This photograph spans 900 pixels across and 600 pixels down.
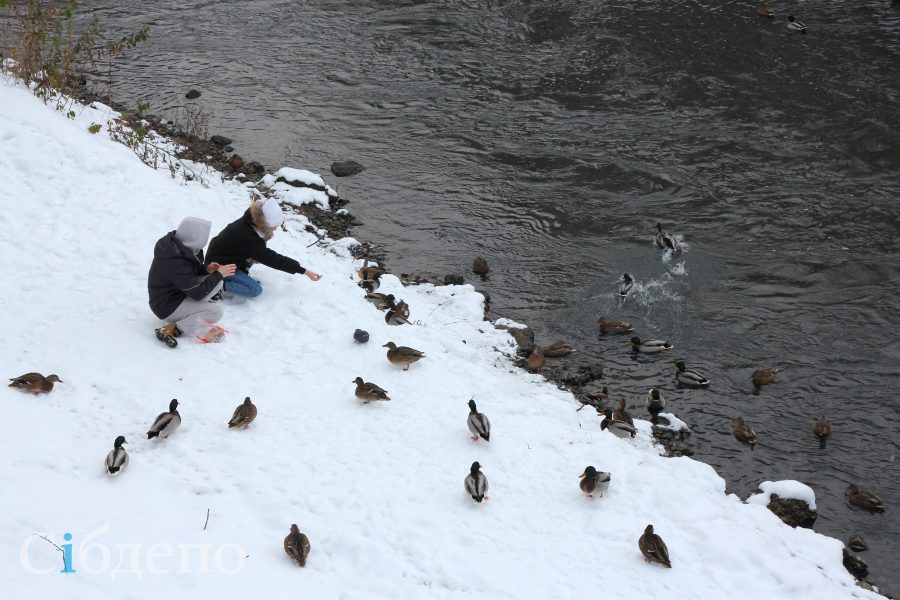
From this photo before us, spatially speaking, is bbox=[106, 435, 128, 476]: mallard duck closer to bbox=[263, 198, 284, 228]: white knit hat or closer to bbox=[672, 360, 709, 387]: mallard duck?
bbox=[263, 198, 284, 228]: white knit hat

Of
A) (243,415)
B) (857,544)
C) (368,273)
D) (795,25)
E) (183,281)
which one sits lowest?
(857,544)

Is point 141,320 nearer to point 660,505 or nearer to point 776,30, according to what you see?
point 660,505

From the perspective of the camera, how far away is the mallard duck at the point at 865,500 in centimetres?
893

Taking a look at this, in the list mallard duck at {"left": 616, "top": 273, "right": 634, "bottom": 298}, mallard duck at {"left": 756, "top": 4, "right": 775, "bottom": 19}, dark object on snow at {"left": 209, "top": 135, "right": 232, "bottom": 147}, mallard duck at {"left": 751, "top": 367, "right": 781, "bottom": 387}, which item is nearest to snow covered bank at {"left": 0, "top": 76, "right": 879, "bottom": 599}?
mallard duck at {"left": 751, "top": 367, "right": 781, "bottom": 387}

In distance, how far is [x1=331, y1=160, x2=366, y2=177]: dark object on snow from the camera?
16938mm

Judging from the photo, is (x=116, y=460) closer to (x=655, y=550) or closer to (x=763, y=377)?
(x=655, y=550)

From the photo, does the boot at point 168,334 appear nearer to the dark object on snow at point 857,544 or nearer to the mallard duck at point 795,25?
the dark object on snow at point 857,544

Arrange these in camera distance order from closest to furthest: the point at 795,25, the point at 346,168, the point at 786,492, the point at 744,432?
the point at 786,492 < the point at 744,432 < the point at 346,168 < the point at 795,25

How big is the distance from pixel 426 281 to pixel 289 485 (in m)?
6.34

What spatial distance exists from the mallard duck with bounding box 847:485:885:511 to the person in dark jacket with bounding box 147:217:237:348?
8295 millimetres

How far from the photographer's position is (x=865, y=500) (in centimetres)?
896

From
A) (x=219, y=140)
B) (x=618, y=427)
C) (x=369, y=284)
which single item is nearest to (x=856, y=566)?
(x=618, y=427)

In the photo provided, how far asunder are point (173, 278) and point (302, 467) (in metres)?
2.93

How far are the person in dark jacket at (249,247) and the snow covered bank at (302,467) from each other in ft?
1.22
